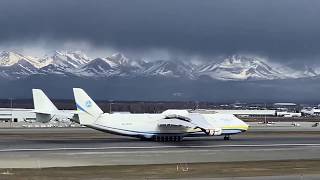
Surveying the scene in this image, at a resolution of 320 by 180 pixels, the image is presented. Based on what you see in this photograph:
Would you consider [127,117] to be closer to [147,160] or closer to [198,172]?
[147,160]

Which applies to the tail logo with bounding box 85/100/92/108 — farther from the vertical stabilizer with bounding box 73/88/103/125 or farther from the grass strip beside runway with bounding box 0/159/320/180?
the grass strip beside runway with bounding box 0/159/320/180

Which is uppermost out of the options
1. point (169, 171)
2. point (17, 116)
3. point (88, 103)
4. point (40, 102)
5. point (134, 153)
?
point (88, 103)

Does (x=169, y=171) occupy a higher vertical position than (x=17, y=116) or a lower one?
higher

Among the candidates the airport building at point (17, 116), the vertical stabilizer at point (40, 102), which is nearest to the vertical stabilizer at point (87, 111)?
the vertical stabilizer at point (40, 102)

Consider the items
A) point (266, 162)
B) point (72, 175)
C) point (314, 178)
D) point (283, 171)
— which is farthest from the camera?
point (266, 162)

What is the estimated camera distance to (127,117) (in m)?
70.8

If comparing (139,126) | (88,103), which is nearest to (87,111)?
(88,103)

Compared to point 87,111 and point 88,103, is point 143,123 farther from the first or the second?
point 88,103

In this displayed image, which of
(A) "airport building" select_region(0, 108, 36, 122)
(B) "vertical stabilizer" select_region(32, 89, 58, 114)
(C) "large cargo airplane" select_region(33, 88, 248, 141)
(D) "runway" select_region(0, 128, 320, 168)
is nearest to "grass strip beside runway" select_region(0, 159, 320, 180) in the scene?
(D) "runway" select_region(0, 128, 320, 168)

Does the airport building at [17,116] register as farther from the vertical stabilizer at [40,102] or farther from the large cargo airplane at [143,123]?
the large cargo airplane at [143,123]

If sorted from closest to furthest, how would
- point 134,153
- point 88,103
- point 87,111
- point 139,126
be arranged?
1. point 134,153
2. point 87,111
3. point 139,126
4. point 88,103

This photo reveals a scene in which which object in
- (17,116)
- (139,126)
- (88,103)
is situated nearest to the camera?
(139,126)

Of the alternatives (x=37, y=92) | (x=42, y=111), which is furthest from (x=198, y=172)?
(x=37, y=92)

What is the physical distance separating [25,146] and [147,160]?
18724 millimetres
